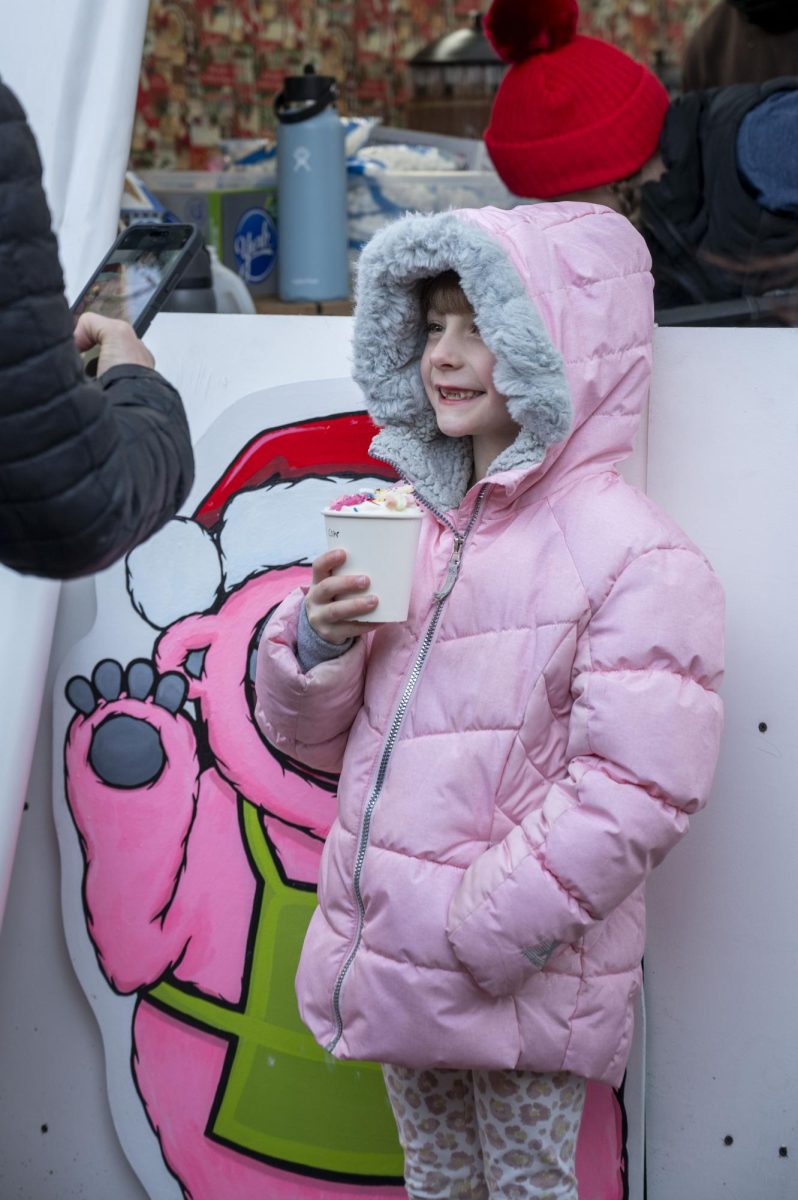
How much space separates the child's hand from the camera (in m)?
1.30

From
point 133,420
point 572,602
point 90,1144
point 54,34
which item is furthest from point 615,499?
point 90,1144

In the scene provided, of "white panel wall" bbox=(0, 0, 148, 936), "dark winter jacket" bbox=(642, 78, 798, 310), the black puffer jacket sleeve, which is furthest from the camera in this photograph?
"dark winter jacket" bbox=(642, 78, 798, 310)

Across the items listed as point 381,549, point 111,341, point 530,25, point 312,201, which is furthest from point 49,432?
point 312,201

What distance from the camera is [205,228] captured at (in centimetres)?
258

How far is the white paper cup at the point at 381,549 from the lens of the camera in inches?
49.9

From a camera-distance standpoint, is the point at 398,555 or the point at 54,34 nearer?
the point at 398,555

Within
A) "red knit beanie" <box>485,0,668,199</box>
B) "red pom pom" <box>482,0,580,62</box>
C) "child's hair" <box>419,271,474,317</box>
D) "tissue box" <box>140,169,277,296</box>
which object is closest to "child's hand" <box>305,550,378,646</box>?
"child's hair" <box>419,271,474,317</box>

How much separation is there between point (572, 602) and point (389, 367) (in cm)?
36

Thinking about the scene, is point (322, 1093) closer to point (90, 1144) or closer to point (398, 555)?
point (90, 1144)

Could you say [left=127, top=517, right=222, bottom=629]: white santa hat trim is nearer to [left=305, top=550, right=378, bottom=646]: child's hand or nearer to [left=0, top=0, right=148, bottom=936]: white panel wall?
[left=0, top=0, right=148, bottom=936]: white panel wall

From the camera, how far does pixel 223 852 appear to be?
5.64 ft

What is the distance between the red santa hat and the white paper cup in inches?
17.0

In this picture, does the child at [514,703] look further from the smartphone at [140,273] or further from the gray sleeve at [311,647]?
the smartphone at [140,273]

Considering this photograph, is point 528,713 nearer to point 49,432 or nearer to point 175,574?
point 49,432
